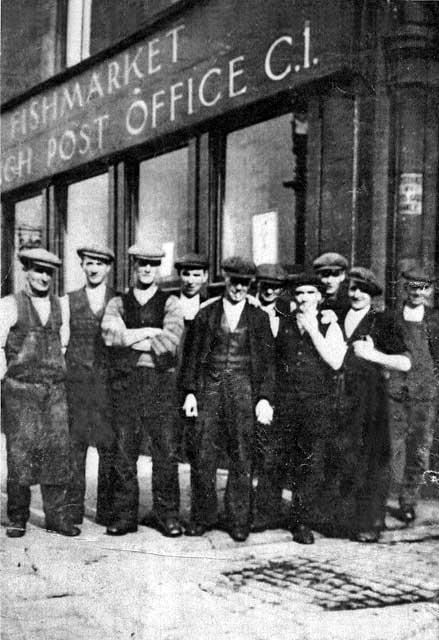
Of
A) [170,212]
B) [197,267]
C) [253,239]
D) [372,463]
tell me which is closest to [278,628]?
[372,463]

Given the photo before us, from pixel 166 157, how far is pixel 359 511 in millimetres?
4379

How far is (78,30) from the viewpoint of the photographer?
26.7 ft

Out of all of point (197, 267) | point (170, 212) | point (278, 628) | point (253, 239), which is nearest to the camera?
point (278, 628)

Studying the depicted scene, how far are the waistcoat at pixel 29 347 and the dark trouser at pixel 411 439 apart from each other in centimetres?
242

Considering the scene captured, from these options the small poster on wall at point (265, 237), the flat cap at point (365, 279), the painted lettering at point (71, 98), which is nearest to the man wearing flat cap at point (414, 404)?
the flat cap at point (365, 279)

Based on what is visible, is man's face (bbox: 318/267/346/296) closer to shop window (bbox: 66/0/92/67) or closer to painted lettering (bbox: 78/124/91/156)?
painted lettering (bbox: 78/124/91/156)

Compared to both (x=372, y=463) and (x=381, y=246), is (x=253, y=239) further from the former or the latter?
(x=372, y=463)

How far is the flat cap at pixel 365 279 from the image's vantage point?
16.1ft

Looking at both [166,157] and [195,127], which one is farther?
[166,157]

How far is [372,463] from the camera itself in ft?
15.9

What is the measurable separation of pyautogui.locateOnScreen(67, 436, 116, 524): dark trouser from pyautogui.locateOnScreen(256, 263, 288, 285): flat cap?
65.3 inches

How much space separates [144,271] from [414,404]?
213cm

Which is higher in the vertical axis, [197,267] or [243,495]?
[197,267]

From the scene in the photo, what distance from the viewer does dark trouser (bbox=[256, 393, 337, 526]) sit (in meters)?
4.80
